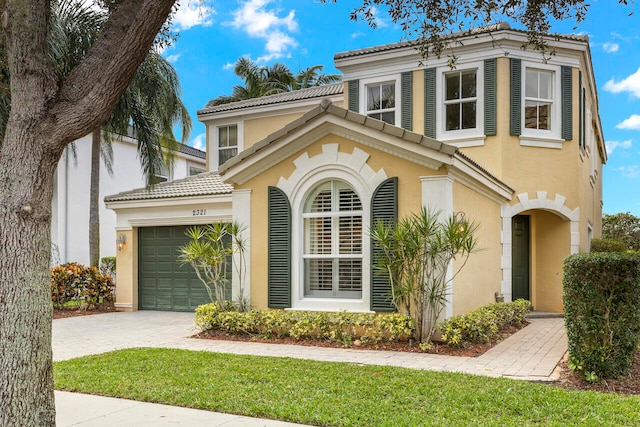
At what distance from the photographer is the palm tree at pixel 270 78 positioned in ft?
115

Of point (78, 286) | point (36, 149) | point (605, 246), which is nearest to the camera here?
point (36, 149)

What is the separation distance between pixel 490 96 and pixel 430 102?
161 cm

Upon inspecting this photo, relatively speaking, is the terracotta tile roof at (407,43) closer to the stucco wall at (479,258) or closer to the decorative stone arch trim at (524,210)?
the decorative stone arch trim at (524,210)

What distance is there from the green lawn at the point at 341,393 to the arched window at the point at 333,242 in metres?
2.72

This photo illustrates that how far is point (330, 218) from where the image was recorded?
11109mm

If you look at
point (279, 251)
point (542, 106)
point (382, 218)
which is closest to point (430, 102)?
point (542, 106)

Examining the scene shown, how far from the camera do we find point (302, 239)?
11281 millimetres

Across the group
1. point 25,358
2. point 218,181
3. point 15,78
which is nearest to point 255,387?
point 25,358

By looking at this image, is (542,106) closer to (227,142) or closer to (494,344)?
(494,344)

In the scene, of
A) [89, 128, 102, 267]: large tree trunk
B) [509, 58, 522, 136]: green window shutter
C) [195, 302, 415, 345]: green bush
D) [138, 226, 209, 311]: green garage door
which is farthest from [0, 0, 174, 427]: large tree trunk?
[89, 128, 102, 267]: large tree trunk

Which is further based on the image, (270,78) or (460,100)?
(270,78)

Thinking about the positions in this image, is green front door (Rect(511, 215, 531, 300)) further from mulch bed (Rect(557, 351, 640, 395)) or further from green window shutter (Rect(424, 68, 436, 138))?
mulch bed (Rect(557, 351, 640, 395))

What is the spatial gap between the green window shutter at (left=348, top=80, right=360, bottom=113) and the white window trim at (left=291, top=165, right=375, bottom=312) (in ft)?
19.5

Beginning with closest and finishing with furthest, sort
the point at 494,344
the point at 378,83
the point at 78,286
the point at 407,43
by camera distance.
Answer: the point at 494,344 < the point at 407,43 < the point at 378,83 < the point at 78,286
